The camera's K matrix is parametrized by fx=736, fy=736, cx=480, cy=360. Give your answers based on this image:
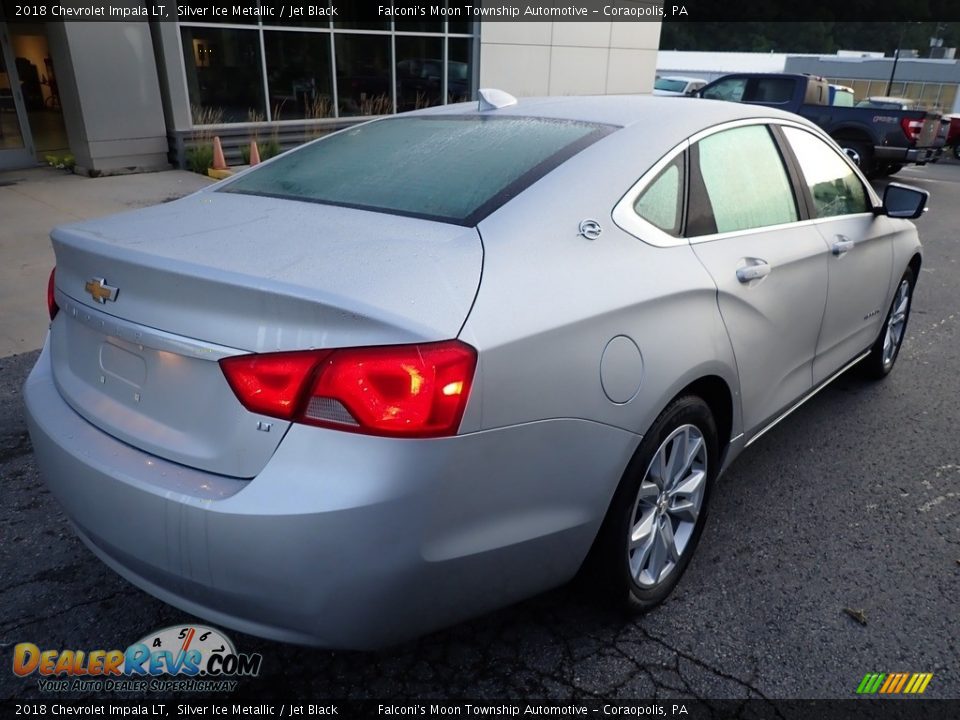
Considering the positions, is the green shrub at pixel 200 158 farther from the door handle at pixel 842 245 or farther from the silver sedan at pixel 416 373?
the door handle at pixel 842 245

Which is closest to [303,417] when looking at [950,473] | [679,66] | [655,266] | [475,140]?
[655,266]

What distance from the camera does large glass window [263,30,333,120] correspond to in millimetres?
12141

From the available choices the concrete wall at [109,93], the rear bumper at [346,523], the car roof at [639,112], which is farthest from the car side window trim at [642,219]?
the concrete wall at [109,93]

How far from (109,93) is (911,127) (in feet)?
42.2

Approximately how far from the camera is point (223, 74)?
11453 mm

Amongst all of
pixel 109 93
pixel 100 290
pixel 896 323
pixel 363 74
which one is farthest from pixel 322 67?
pixel 100 290

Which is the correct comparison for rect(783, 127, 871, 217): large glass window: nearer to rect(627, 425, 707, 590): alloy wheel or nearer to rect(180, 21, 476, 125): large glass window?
rect(627, 425, 707, 590): alloy wheel

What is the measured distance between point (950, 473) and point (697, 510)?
5.60 ft

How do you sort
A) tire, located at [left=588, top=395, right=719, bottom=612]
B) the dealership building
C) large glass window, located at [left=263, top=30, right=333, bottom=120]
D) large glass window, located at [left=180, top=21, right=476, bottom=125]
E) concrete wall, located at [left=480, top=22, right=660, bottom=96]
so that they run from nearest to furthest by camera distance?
1. tire, located at [left=588, top=395, right=719, bottom=612]
2. the dealership building
3. large glass window, located at [left=180, top=21, right=476, bottom=125]
4. large glass window, located at [left=263, top=30, right=333, bottom=120]
5. concrete wall, located at [left=480, top=22, right=660, bottom=96]

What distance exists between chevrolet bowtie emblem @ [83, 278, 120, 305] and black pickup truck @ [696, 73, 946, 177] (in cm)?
1331

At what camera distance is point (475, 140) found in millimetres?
2596

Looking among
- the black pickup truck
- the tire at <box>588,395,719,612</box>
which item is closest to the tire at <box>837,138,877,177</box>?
the black pickup truck

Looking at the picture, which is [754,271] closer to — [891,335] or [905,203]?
[905,203]

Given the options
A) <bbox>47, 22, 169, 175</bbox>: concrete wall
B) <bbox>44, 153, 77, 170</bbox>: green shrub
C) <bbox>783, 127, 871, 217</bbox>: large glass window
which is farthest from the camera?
<bbox>44, 153, 77, 170</bbox>: green shrub
